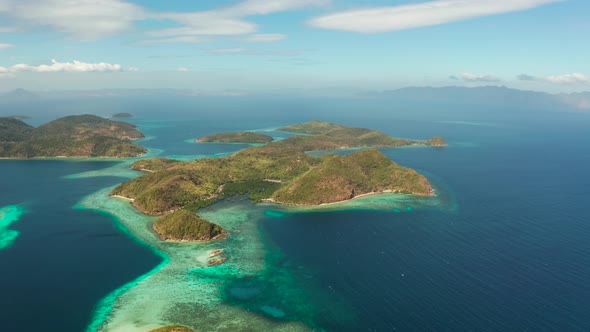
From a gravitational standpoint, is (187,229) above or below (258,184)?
below

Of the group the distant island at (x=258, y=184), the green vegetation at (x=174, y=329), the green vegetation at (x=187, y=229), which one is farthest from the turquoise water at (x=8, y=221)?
the green vegetation at (x=174, y=329)

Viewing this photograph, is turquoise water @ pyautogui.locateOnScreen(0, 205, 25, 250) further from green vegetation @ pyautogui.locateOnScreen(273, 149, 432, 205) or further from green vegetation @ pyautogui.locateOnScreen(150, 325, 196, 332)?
green vegetation @ pyautogui.locateOnScreen(273, 149, 432, 205)

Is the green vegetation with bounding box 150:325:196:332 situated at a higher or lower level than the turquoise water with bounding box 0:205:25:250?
lower

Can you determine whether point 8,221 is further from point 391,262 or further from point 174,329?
point 391,262

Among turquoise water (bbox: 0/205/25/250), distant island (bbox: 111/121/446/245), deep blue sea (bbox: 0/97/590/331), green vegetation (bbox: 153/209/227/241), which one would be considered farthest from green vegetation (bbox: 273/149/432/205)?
turquoise water (bbox: 0/205/25/250)

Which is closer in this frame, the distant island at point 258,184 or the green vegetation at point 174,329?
the green vegetation at point 174,329

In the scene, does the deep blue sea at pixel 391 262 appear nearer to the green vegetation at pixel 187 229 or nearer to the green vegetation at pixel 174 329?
the green vegetation at pixel 187 229

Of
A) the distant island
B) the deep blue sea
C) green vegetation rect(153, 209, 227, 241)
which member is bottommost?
the deep blue sea

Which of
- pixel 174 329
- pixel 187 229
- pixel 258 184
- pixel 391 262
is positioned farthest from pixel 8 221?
pixel 391 262
